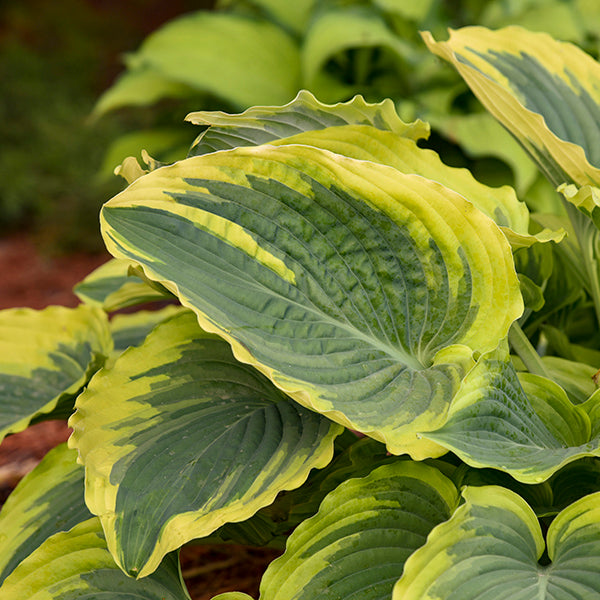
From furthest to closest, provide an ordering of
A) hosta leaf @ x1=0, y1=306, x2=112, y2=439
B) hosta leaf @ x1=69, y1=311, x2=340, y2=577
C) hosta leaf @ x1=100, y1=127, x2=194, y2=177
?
hosta leaf @ x1=100, y1=127, x2=194, y2=177, hosta leaf @ x1=0, y1=306, x2=112, y2=439, hosta leaf @ x1=69, y1=311, x2=340, y2=577

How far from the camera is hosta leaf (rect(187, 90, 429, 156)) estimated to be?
928 millimetres

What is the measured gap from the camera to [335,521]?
763 millimetres

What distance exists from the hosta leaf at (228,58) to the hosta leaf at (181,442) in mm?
1911

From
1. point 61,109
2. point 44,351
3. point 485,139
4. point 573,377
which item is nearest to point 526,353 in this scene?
point 573,377

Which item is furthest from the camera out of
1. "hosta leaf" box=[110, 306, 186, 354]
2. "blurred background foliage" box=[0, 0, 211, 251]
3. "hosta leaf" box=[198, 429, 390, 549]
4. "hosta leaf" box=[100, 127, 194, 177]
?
"blurred background foliage" box=[0, 0, 211, 251]

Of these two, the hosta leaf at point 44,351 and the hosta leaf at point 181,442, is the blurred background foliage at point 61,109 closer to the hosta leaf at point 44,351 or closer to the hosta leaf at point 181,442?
the hosta leaf at point 44,351

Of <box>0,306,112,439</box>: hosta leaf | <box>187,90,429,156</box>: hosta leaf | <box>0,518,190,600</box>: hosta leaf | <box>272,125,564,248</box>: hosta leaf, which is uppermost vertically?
<box>187,90,429,156</box>: hosta leaf

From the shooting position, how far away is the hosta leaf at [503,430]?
0.66 metres

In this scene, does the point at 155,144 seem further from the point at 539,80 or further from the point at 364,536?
the point at 364,536

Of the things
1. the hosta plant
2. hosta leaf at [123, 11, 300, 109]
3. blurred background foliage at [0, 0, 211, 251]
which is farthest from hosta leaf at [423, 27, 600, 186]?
blurred background foliage at [0, 0, 211, 251]

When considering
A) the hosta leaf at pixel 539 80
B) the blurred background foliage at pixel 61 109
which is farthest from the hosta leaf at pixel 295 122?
the blurred background foliage at pixel 61 109

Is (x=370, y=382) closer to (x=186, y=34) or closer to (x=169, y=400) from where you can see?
(x=169, y=400)

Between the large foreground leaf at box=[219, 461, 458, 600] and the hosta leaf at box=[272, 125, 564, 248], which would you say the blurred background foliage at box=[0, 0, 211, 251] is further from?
the large foreground leaf at box=[219, 461, 458, 600]

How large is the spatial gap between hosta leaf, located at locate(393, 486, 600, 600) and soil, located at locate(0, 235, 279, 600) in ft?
1.58
